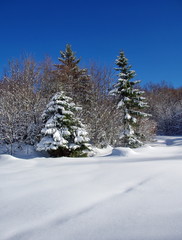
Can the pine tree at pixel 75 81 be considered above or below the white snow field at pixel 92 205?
above

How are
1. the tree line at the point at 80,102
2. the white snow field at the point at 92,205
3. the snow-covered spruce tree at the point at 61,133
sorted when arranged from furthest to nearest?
the tree line at the point at 80,102 < the snow-covered spruce tree at the point at 61,133 < the white snow field at the point at 92,205

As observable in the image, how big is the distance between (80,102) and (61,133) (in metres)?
6.73

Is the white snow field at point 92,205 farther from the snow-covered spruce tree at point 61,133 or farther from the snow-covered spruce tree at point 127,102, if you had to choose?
the snow-covered spruce tree at point 127,102

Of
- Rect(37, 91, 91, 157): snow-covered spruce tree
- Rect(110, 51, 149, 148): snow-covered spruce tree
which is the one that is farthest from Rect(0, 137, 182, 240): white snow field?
Rect(110, 51, 149, 148): snow-covered spruce tree

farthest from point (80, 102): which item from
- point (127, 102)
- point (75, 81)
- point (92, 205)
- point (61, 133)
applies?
point (92, 205)

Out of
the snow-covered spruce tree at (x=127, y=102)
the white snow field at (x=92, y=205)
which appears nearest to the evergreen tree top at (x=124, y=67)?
the snow-covered spruce tree at (x=127, y=102)

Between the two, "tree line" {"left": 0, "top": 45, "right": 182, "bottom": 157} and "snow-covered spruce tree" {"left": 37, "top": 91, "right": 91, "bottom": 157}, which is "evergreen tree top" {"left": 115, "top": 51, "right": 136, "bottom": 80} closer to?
"tree line" {"left": 0, "top": 45, "right": 182, "bottom": 157}

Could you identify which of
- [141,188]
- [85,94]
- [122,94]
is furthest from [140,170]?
[85,94]

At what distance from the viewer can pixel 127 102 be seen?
1290 cm

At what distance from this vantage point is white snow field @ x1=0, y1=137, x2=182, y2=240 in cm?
152

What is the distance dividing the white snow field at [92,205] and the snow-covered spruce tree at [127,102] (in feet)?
30.1

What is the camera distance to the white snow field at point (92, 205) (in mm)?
1523

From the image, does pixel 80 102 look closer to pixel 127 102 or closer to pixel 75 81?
pixel 75 81

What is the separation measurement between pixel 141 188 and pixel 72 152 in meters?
6.59
